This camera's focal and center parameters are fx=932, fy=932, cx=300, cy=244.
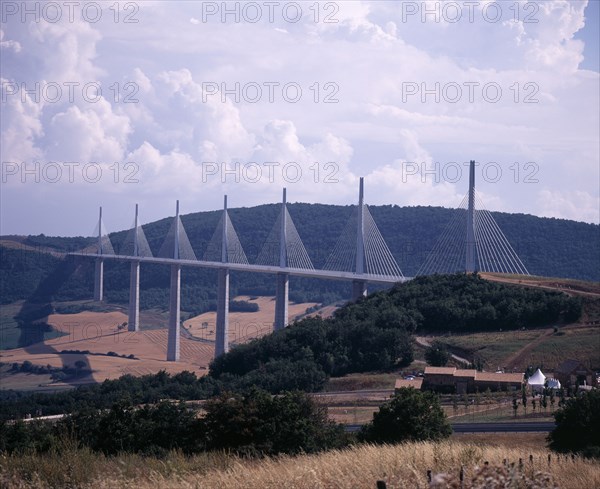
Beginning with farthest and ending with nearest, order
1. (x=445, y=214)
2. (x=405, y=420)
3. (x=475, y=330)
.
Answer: (x=445, y=214)
(x=475, y=330)
(x=405, y=420)

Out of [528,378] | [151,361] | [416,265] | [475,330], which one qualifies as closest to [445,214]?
[416,265]

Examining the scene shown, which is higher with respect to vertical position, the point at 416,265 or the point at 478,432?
the point at 416,265

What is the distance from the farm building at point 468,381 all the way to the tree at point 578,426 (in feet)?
49.7

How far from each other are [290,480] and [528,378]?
1106 inches

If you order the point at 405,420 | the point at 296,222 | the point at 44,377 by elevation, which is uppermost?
the point at 296,222

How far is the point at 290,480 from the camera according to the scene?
8.73 meters

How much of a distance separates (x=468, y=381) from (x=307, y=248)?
59344 millimetres

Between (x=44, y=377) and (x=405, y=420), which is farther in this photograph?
(x=44, y=377)

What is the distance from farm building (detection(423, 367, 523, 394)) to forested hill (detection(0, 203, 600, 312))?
38.2 m

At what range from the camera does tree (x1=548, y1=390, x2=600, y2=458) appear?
54.7ft

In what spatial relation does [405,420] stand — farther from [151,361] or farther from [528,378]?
[151,361]

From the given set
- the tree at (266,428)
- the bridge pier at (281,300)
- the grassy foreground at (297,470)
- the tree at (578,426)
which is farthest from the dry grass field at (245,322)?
the grassy foreground at (297,470)

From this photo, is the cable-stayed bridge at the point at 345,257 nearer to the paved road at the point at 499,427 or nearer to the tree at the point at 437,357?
the tree at the point at 437,357

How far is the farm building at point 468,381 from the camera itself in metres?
34.1
